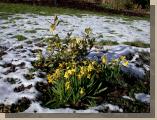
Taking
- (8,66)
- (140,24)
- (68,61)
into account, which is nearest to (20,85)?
(8,66)

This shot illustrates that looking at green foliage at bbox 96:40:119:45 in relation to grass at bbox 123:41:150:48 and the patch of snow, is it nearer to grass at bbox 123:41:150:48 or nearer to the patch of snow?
grass at bbox 123:41:150:48

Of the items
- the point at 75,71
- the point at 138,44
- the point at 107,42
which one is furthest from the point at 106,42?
the point at 75,71

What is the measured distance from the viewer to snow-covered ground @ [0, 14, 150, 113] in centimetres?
398

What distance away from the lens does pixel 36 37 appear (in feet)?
14.7

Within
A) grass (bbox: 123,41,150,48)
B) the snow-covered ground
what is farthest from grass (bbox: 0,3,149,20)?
grass (bbox: 123,41,150,48)

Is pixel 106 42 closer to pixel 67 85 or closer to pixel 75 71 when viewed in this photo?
pixel 75 71

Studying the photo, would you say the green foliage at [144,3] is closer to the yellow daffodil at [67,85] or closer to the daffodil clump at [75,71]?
the daffodil clump at [75,71]

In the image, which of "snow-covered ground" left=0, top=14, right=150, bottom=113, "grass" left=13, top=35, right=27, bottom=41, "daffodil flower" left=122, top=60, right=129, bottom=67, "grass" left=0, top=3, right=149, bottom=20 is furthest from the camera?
"grass" left=0, top=3, right=149, bottom=20

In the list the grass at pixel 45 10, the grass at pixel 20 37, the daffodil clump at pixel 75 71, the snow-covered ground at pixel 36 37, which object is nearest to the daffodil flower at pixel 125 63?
the daffodil clump at pixel 75 71

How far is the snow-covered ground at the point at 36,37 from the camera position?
3982 mm

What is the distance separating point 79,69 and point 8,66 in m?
0.77

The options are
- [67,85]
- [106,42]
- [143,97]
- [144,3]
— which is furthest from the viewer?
[106,42]

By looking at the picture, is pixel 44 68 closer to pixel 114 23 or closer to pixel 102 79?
pixel 102 79

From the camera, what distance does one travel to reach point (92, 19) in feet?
15.1
